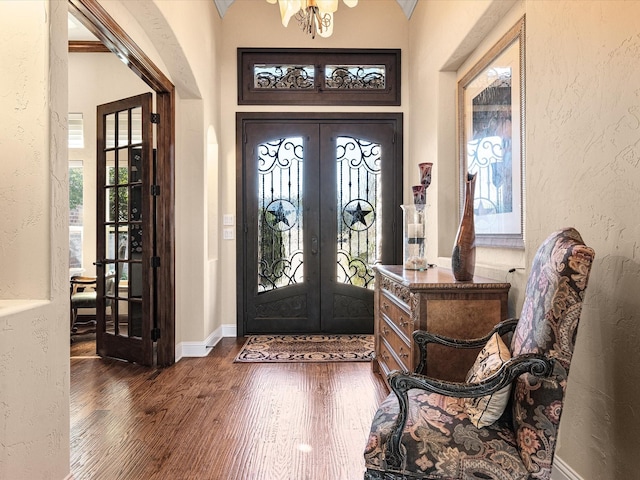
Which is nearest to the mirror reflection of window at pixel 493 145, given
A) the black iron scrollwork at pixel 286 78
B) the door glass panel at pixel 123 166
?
the black iron scrollwork at pixel 286 78

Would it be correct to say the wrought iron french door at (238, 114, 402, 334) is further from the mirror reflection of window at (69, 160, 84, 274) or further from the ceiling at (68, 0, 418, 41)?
the mirror reflection of window at (69, 160, 84, 274)

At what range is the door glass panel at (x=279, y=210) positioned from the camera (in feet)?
15.6

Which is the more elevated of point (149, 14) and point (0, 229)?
point (149, 14)

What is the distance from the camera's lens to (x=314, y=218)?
4.74 meters

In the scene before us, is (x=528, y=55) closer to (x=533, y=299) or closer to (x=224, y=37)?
(x=533, y=299)

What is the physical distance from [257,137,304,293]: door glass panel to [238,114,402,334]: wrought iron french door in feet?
0.04

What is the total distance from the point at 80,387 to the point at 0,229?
195 cm

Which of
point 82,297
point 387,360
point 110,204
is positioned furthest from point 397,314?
point 82,297

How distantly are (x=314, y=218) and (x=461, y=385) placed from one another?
352 centimetres

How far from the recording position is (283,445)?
7.35 ft

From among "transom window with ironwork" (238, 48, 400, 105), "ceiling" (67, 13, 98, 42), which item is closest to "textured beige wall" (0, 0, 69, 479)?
"transom window with ironwork" (238, 48, 400, 105)

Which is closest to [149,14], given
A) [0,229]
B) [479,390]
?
[0,229]

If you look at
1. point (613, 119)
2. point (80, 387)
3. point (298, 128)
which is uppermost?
point (298, 128)

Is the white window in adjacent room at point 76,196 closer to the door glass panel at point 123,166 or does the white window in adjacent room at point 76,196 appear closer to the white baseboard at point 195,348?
the door glass panel at point 123,166
